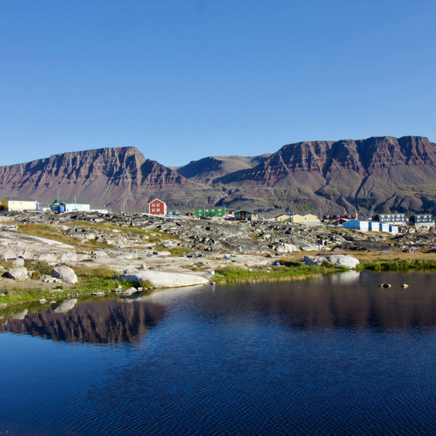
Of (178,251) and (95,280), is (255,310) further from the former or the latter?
(178,251)

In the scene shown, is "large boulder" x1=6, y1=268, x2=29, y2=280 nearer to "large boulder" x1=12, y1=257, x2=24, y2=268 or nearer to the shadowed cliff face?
"large boulder" x1=12, y1=257, x2=24, y2=268

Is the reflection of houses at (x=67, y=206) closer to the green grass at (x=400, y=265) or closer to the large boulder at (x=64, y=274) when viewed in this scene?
the large boulder at (x=64, y=274)

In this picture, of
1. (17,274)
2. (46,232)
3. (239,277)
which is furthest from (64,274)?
(46,232)

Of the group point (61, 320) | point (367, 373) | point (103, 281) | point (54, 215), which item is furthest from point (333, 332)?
point (54, 215)

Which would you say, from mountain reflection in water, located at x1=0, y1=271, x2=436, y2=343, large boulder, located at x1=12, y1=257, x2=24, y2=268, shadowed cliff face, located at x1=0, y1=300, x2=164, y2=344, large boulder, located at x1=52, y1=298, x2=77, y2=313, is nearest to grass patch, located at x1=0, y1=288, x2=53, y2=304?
large boulder, located at x1=52, y1=298, x2=77, y2=313

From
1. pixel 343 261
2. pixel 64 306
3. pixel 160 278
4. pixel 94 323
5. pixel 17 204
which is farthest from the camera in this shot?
pixel 17 204

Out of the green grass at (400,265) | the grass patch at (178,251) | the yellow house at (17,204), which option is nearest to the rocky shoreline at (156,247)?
the grass patch at (178,251)

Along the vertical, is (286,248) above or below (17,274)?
below
